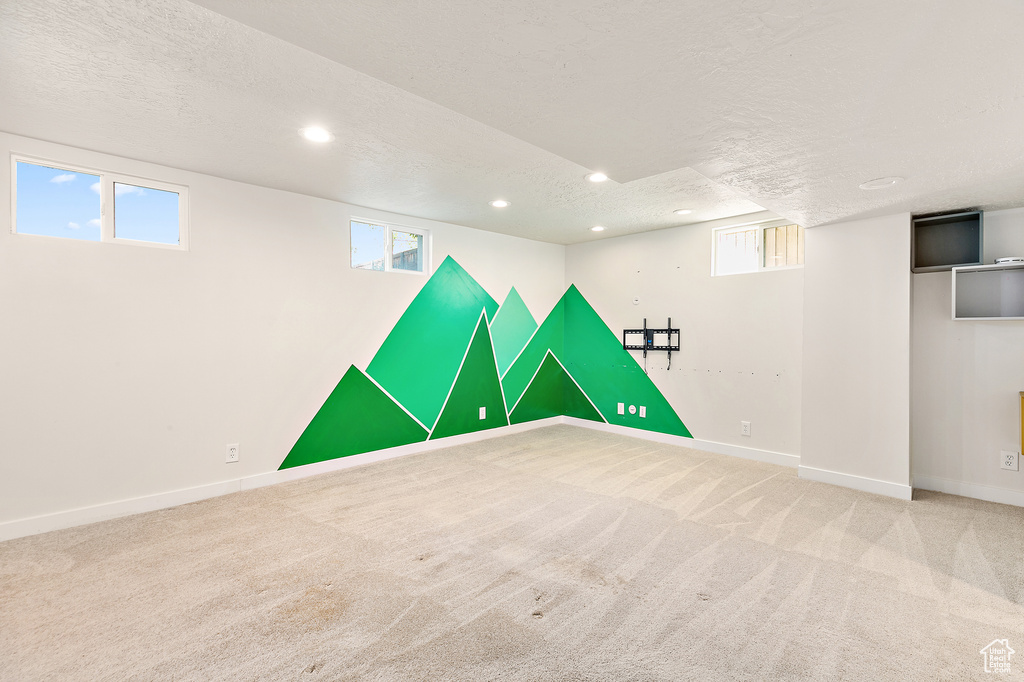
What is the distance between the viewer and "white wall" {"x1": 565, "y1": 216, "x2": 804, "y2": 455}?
446 centimetres

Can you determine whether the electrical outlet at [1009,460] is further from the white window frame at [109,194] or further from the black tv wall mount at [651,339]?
the white window frame at [109,194]

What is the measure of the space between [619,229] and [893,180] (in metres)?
2.77

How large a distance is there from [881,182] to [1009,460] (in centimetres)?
240

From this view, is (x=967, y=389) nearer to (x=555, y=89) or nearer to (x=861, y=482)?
(x=861, y=482)

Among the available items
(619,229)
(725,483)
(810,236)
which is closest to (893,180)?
(810,236)

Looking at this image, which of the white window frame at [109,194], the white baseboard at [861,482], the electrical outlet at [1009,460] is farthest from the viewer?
the white baseboard at [861,482]

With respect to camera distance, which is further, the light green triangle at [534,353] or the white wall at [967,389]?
the light green triangle at [534,353]

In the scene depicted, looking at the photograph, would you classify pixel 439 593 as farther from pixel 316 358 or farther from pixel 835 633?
pixel 316 358

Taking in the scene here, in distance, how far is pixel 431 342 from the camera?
503cm

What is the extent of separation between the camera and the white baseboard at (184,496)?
2.90m

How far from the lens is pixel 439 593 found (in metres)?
2.24

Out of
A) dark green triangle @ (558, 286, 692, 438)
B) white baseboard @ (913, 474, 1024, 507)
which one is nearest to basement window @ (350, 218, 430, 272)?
dark green triangle @ (558, 286, 692, 438)

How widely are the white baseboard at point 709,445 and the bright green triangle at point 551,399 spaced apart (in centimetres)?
16
